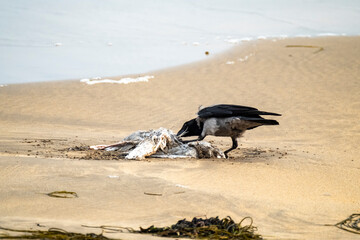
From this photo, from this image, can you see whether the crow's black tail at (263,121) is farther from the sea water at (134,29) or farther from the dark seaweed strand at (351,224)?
the sea water at (134,29)

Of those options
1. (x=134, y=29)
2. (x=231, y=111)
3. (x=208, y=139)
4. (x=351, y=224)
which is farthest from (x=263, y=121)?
(x=134, y=29)

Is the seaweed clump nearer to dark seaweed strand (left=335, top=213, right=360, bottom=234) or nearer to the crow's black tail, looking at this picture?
dark seaweed strand (left=335, top=213, right=360, bottom=234)

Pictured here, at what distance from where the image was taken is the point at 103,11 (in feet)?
86.0

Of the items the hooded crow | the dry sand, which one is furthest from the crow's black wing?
the dry sand

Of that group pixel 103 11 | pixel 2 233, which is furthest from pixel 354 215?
pixel 103 11

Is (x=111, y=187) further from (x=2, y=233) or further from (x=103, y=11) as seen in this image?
(x=103, y=11)

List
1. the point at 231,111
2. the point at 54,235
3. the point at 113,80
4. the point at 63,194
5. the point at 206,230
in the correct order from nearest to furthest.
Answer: the point at 54,235 → the point at 206,230 → the point at 63,194 → the point at 231,111 → the point at 113,80

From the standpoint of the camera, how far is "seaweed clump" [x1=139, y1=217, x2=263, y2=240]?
4.39m

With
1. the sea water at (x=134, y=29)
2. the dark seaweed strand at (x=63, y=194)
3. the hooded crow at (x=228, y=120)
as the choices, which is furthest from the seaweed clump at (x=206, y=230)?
the sea water at (x=134, y=29)

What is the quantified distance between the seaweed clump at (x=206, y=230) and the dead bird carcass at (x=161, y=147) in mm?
3191

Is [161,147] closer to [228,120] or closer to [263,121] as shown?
[228,120]

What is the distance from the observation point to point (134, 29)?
71.8 ft

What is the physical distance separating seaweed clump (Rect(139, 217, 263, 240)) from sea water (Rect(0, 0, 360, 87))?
35.2ft

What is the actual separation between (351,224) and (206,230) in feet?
5.19
